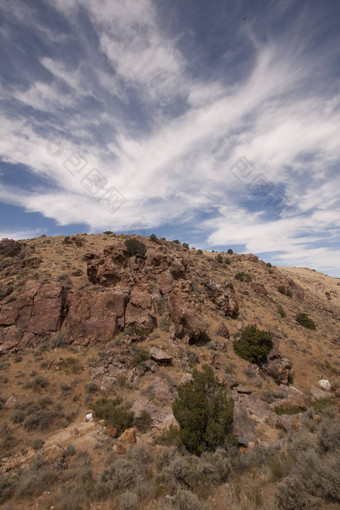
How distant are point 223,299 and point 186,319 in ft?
23.9

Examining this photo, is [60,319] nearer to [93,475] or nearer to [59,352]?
[59,352]

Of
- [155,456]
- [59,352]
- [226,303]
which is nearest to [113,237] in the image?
[226,303]

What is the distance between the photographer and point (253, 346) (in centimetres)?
1725

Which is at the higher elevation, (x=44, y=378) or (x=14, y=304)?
(x=14, y=304)

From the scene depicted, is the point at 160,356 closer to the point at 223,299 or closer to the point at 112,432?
the point at 112,432

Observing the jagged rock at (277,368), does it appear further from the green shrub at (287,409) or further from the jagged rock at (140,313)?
the jagged rock at (140,313)

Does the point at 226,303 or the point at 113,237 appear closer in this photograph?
the point at 226,303

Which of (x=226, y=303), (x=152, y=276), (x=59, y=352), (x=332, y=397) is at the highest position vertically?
(x=152, y=276)

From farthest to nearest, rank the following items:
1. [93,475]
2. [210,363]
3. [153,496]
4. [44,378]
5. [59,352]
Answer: [210,363] → [59,352] → [44,378] → [93,475] → [153,496]

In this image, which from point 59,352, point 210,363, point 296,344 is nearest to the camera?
point 59,352

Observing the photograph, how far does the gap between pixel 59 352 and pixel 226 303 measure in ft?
52.2

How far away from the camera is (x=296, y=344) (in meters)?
22.1

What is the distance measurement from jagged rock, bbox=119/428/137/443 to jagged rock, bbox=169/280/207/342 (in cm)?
819

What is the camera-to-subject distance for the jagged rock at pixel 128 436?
29.6 feet
